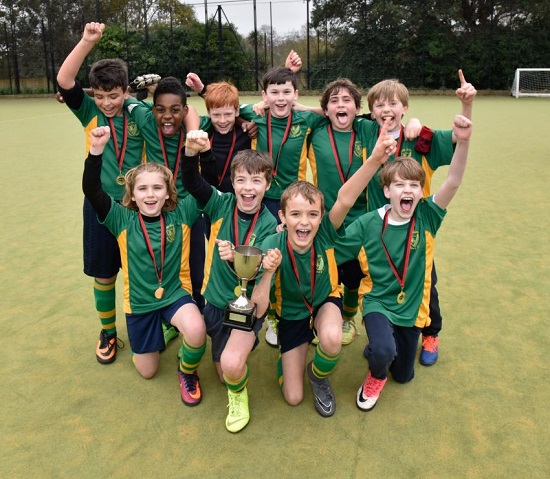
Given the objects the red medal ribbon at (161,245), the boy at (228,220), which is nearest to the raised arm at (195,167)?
the boy at (228,220)

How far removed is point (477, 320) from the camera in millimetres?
3549

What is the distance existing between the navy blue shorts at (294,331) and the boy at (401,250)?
258 millimetres

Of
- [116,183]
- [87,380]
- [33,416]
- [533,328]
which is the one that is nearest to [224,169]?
[116,183]

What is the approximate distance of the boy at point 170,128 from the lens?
3.20m

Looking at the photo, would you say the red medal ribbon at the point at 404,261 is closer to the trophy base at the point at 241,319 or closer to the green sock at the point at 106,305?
the trophy base at the point at 241,319

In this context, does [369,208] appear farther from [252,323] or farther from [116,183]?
[116,183]

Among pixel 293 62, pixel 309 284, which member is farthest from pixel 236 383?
pixel 293 62

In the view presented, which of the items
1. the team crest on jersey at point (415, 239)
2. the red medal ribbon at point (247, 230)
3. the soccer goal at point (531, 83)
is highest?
the soccer goal at point (531, 83)

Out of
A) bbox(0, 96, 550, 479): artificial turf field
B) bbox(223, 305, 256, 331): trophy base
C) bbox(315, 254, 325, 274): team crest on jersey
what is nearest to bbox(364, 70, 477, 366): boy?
bbox(0, 96, 550, 479): artificial turf field

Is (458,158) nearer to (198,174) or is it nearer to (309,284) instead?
(309,284)

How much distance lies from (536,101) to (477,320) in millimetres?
20307

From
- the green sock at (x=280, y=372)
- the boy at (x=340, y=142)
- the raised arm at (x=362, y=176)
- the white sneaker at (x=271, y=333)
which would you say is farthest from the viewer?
the white sneaker at (x=271, y=333)

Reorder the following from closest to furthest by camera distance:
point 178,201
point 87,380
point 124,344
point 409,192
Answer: point 409,192
point 87,380
point 178,201
point 124,344

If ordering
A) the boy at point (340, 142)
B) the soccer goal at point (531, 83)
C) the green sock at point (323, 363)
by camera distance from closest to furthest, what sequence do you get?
the green sock at point (323, 363) → the boy at point (340, 142) → the soccer goal at point (531, 83)
